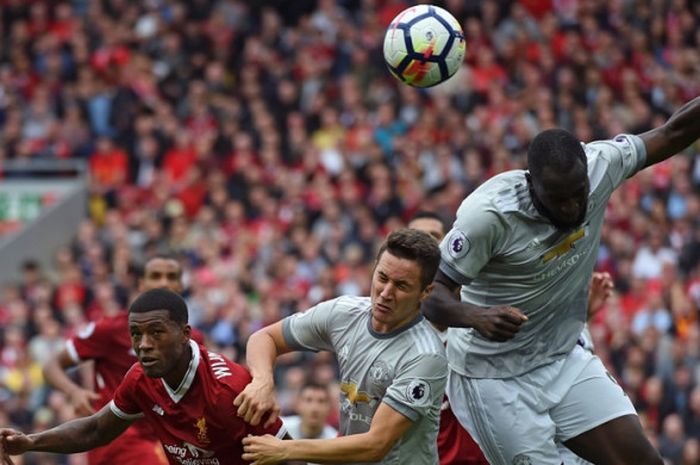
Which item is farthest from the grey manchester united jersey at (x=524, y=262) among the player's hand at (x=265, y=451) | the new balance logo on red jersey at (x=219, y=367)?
the player's hand at (x=265, y=451)

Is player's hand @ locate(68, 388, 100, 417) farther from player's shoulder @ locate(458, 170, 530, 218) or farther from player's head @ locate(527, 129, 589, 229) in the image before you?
player's head @ locate(527, 129, 589, 229)

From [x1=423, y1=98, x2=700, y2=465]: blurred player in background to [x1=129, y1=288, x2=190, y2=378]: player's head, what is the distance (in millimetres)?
1156

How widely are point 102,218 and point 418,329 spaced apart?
44.3 ft

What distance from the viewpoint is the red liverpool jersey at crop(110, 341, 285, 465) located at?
6.62 metres

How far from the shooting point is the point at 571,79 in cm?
1886

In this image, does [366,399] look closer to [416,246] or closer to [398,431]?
[398,431]

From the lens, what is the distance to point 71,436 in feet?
22.6

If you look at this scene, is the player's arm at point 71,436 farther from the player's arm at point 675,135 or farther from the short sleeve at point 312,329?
the player's arm at point 675,135

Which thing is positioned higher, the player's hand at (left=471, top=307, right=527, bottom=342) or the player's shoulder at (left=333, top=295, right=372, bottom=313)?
the player's shoulder at (left=333, top=295, right=372, bottom=313)

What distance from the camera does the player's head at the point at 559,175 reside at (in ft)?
21.3

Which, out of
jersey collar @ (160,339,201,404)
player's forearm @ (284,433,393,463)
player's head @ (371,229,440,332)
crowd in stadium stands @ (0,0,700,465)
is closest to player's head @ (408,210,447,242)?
player's head @ (371,229,440,332)

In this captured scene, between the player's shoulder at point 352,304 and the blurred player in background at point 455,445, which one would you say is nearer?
the player's shoulder at point 352,304

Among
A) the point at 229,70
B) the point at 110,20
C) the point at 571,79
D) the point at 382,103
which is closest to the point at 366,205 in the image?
the point at 382,103

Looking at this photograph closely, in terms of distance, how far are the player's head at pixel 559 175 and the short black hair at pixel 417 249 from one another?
0.57 metres
